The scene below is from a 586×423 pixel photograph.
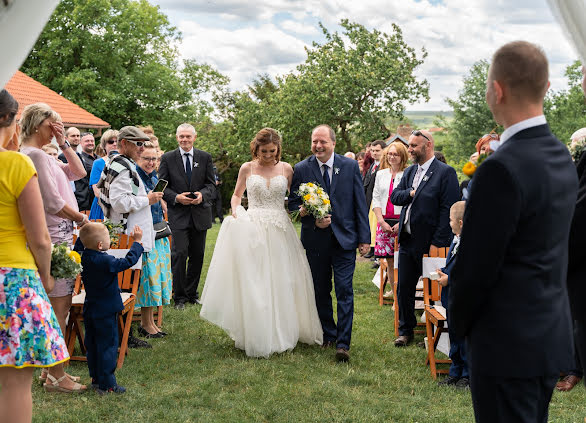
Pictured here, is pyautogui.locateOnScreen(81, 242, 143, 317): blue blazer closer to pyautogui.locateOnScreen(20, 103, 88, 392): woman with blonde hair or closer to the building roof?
pyautogui.locateOnScreen(20, 103, 88, 392): woman with blonde hair

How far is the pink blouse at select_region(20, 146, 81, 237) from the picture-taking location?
4820 mm

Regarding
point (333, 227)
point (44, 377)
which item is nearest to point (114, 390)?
point (44, 377)

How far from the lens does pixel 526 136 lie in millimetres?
2447

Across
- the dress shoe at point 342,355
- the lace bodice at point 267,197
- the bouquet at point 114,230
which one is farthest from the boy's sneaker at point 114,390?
the lace bodice at point 267,197

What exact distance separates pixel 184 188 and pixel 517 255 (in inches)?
274

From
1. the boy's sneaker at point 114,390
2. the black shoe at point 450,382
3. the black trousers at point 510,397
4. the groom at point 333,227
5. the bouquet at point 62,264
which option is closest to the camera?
the black trousers at point 510,397

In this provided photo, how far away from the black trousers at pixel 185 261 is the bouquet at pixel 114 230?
234 cm

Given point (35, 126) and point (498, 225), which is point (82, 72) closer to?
point (35, 126)

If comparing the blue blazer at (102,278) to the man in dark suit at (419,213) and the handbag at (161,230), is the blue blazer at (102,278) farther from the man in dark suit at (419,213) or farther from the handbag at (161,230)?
the man in dark suit at (419,213)

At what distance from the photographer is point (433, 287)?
248 inches

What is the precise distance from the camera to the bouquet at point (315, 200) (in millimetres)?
6477

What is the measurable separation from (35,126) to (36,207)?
161 centimetres

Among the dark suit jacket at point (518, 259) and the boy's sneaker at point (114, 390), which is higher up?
the dark suit jacket at point (518, 259)

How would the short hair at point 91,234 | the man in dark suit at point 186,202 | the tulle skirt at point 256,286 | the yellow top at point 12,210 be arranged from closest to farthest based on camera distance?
the yellow top at point 12,210, the short hair at point 91,234, the tulle skirt at point 256,286, the man in dark suit at point 186,202
